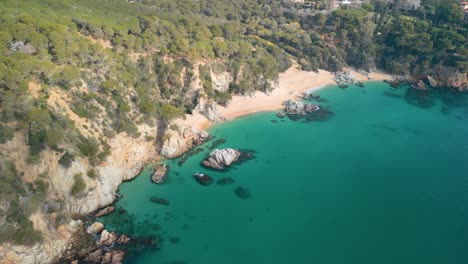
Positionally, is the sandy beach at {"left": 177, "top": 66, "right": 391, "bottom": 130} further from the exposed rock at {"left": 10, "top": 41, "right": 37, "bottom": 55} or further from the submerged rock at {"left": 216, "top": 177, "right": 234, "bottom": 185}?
the exposed rock at {"left": 10, "top": 41, "right": 37, "bottom": 55}

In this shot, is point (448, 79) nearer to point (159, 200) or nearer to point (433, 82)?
point (433, 82)

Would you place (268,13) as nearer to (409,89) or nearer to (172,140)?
(409,89)

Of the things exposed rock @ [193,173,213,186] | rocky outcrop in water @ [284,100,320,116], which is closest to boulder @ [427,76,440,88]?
rocky outcrop in water @ [284,100,320,116]

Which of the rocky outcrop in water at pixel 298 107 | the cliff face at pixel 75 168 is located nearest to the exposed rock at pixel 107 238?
the cliff face at pixel 75 168

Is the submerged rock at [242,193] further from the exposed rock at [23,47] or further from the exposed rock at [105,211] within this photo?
the exposed rock at [23,47]

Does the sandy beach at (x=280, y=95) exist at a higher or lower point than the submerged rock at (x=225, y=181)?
higher

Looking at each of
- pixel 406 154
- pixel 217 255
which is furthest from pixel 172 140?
pixel 406 154
